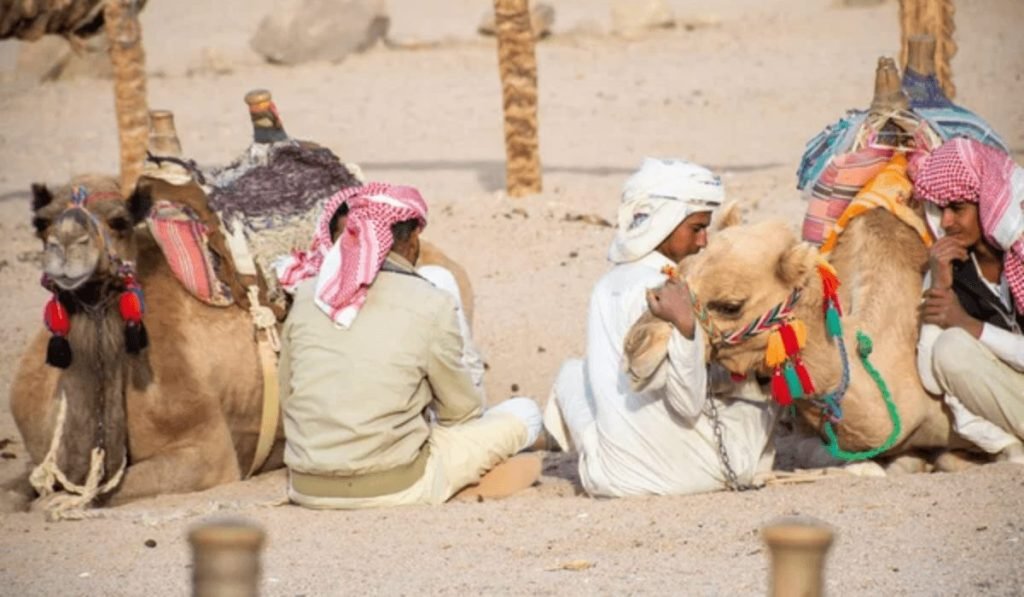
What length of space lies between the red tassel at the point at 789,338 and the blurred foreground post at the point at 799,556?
3415 mm

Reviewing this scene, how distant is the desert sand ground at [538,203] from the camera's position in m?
5.84

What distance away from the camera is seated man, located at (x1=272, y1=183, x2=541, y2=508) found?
6699 mm

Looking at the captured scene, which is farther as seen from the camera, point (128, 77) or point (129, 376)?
point (128, 77)

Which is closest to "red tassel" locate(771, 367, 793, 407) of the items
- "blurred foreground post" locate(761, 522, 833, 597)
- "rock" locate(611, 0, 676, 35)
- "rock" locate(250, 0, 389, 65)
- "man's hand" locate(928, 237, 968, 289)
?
"man's hand" locate(928, 237, 968, 289)

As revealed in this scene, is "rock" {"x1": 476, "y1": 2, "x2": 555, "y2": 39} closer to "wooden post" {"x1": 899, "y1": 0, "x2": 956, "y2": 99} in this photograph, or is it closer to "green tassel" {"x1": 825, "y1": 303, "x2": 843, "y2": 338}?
"wooden post" {"x1": 899, "y1": 0, "x2": 956, "y2": 99}

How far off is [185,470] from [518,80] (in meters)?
6.90

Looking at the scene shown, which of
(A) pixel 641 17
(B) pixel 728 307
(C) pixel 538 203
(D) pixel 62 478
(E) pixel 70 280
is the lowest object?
(A) pixel 641 17

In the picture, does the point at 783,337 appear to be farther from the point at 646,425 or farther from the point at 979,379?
the point at 979,379

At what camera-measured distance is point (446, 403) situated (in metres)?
7.00

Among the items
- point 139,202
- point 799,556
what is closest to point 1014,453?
point 139,202

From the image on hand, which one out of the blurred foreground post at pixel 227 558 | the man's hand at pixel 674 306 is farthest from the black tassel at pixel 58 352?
the blurred foreground post at pixel 227 558

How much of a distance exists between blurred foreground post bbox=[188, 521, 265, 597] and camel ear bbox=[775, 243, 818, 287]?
12.4ft

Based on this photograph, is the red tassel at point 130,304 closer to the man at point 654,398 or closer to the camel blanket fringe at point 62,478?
the camel blanket fringe at point 62,478

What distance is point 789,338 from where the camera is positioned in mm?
6332
